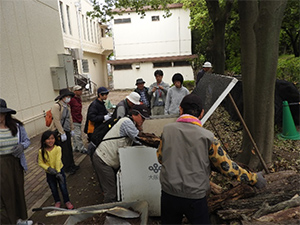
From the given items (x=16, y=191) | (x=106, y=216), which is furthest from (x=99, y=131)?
(x=16, y=191)

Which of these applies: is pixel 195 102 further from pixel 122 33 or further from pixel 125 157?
pixel 122 33

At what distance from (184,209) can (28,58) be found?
8.37 m

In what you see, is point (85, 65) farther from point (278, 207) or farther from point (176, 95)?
point (278, 207)

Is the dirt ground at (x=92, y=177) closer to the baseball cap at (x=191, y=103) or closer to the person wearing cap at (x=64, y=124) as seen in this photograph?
the person wearing cap at (x=64, y=124)

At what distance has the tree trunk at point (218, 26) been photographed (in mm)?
8633

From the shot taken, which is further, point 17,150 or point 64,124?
point 64,124

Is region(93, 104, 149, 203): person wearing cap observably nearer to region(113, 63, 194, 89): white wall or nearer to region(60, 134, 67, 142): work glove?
region(60, 134, 67, 142): work glove

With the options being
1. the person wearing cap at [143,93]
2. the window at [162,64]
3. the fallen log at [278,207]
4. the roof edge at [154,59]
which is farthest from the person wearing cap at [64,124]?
the window at [162,64]

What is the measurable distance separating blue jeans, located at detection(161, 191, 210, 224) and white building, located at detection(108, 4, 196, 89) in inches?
832

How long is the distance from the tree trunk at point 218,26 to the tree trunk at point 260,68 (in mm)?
5077

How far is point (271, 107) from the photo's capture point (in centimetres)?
388

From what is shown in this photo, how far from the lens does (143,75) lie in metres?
23.8

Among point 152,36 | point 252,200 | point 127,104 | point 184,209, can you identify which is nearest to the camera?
point 184,209

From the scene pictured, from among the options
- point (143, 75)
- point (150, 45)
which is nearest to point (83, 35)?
point (150, 45)
